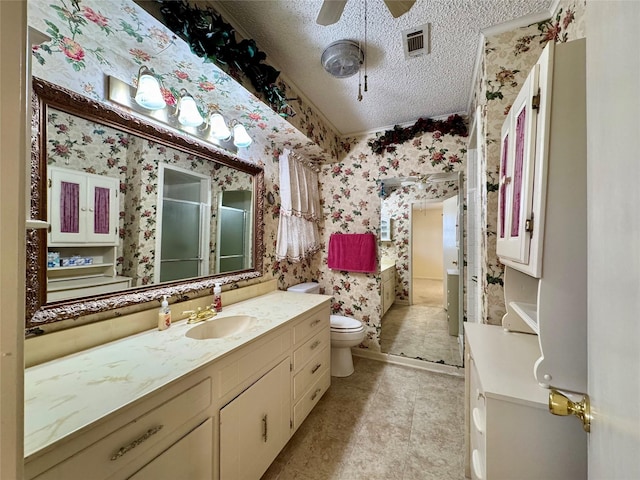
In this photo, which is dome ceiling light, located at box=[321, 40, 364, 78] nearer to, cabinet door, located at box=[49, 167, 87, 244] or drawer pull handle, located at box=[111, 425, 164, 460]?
cabinet door, located at box=[49, 167, 87, 244]

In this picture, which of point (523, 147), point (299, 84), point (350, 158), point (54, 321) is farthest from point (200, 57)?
point (350, 158)

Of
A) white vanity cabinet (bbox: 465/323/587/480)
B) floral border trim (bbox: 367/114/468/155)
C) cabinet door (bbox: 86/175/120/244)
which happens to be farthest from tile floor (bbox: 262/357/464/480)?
floral border trim (bbox: 367/114/468/155)

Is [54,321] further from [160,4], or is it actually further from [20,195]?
[160,4]

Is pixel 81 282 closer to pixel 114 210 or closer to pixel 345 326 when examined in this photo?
pixel 114 210

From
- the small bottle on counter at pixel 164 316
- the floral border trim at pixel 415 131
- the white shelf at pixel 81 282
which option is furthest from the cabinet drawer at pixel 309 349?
the floral border trim at pixel 415 131

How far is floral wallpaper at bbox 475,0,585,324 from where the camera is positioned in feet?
4.28

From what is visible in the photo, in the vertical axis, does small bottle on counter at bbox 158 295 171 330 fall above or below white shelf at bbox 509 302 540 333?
below

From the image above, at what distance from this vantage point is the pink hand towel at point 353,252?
253 cm

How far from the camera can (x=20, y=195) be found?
1.04ft

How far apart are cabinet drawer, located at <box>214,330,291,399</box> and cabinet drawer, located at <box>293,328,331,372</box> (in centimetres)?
18

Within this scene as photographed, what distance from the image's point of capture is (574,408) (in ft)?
1.67

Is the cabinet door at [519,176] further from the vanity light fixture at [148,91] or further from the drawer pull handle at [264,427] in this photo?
the vanity light fixture at [148,91]

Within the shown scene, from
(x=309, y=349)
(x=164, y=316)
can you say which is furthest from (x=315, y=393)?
(x=164, y=316)

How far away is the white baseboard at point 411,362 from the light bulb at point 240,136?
228 centimetres
